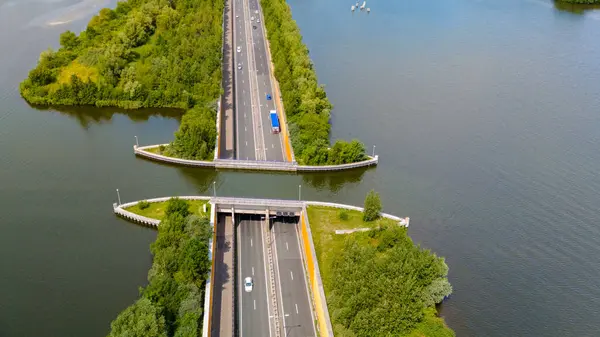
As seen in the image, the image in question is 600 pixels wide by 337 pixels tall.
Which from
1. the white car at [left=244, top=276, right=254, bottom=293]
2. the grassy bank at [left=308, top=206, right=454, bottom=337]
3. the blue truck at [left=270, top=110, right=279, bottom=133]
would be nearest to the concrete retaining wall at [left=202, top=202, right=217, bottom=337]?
the white car at [left=244, top=276, right=254, bottom=293]

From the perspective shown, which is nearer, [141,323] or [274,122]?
[141,323]

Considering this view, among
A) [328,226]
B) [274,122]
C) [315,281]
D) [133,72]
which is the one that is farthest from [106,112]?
[315,281]

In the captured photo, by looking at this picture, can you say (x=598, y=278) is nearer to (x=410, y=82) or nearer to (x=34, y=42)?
(x=410, y=82)

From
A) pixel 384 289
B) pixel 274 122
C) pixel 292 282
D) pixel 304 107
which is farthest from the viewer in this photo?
pixel 274 122

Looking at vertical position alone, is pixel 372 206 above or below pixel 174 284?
above

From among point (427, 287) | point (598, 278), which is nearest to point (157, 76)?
point (427, 287)

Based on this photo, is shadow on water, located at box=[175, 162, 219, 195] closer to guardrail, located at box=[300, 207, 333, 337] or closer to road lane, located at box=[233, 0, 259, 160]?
road lane, located at box=[233, 0, 259, 160]

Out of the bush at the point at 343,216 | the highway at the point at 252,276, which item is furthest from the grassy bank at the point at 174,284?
the bush at the point at 343,216

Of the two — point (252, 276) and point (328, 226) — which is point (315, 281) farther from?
point (328, 226)
